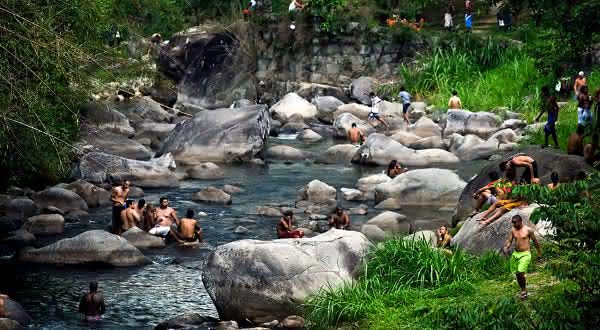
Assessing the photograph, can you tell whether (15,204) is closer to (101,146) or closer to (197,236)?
(197,236)

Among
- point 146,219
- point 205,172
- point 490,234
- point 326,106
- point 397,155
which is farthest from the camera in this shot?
point 326,106

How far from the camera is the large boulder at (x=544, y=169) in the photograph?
21.3 m

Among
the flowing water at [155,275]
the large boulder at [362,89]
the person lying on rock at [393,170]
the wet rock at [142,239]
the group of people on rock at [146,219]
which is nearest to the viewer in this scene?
the flowing water at [155,275]

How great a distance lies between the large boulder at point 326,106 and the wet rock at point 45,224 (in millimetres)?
18996

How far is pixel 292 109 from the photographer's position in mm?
41750

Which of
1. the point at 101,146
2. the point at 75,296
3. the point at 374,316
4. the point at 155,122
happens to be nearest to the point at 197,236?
the point at 75,296

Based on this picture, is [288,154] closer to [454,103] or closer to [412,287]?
[454,103]

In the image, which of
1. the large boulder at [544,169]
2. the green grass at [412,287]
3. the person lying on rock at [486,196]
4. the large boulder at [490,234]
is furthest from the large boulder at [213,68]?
the green grass at [412,287]

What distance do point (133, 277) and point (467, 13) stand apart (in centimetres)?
2737

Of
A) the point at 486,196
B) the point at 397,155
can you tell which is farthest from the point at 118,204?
the point at 397,155

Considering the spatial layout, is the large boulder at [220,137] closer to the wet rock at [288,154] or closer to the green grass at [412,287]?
the wet rock at [288,154]

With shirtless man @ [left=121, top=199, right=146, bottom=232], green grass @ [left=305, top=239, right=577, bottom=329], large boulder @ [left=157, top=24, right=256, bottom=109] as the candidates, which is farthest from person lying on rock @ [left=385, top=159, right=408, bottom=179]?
large boulder @ [left=157, top=24, right=256, bottom=109]

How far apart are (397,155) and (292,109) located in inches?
400

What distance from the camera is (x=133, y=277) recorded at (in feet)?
65.2
